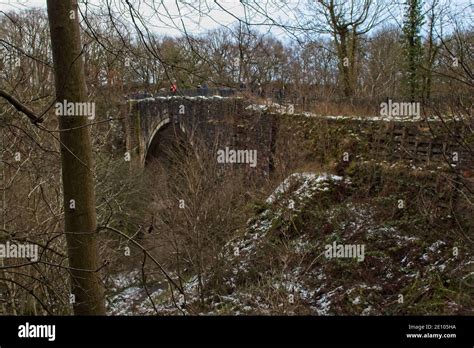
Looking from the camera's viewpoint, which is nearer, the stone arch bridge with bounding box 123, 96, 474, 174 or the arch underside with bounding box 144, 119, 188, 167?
the stone arch bridge with bounding box 123, 96, 474, 174

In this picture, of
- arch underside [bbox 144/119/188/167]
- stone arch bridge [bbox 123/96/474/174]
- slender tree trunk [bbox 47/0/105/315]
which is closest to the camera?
slender tree trunk [bbox 47/0/105/315]

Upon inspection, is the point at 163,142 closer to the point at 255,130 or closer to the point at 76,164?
the point at 255,130

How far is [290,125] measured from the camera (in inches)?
527

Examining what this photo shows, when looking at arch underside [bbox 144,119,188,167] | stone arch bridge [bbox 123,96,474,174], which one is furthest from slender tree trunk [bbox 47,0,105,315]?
arch underside [bbox 144,119,188,167]

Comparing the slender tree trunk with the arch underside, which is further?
the arch underside

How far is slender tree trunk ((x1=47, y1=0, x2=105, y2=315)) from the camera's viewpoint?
1950 mm

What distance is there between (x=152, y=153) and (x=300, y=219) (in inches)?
418

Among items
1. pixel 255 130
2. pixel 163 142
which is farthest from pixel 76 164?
pixel 163 142

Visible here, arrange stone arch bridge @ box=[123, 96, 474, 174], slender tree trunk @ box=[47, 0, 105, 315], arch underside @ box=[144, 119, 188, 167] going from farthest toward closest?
arch underside @ box=[144, 119, 188, 167] → stone arch bridge @ box=[123, 96, 474, 174] → slender tree trunk @ box=[47, 0, 105, 315]

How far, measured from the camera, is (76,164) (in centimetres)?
202

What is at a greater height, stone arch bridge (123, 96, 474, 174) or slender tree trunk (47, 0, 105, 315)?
stone arch bridge (123, 96, 474, 174)

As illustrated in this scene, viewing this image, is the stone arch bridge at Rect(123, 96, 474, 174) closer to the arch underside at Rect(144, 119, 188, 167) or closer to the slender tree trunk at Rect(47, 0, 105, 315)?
the arch underside at Rect(144, 119, 188, 167)
